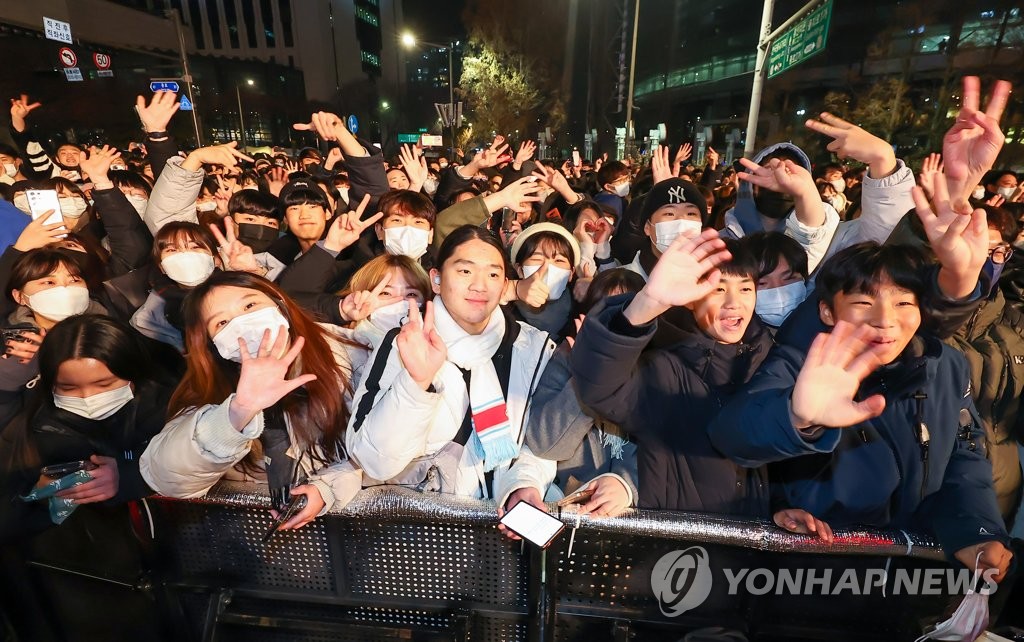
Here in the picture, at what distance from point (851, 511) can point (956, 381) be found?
2.13 ft

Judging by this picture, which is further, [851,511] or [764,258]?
[764,258]

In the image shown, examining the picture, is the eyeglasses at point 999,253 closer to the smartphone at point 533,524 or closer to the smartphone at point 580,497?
the smartphone at point 580,497

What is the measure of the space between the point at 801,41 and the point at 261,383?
9.84 meters

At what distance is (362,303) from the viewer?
2916mm

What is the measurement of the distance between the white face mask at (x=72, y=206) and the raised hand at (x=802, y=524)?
6.62 meters

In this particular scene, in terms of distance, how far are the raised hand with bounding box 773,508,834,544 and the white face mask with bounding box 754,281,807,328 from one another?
3.98 feet

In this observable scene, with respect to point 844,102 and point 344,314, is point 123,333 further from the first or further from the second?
point 844,102

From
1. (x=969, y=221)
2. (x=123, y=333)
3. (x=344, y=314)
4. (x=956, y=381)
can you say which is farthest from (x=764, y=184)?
(x=123, y=333)

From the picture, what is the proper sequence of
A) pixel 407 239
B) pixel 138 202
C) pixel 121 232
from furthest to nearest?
pixel 138 202 < pixel 121 232 < pixel 407 239

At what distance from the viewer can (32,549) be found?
6.88 feet

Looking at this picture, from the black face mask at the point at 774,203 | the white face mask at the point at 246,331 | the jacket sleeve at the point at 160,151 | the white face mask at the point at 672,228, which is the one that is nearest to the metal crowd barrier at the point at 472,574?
the white face mask at the point at 246,331

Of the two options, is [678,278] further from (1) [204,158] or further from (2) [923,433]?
(1) [204,158]

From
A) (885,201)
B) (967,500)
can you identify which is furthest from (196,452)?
(885,201)

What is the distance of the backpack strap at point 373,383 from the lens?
1.93 m
